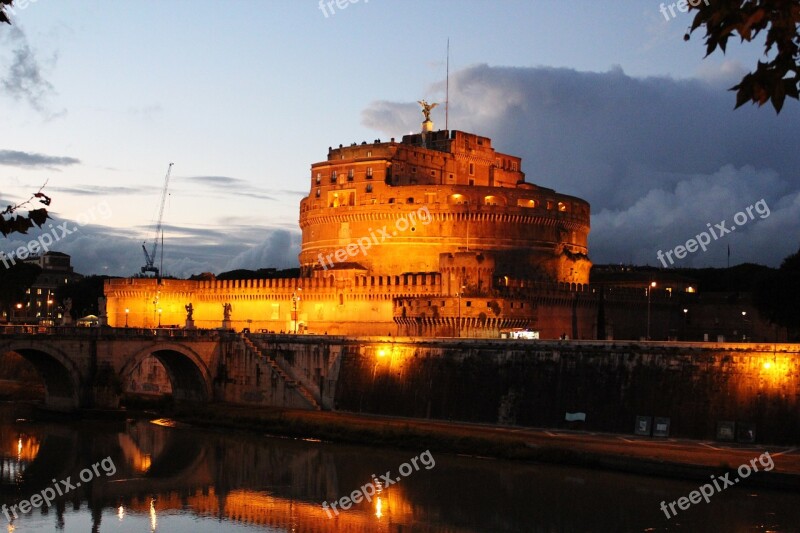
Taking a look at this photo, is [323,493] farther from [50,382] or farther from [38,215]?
[50,382]

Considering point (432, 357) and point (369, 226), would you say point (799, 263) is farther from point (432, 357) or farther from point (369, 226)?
point (369, 226)

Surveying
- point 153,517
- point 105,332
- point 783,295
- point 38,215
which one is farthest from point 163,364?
point 38,215

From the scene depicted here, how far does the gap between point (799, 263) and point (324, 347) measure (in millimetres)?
26249

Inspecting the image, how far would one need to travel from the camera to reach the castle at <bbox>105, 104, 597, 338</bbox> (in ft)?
192

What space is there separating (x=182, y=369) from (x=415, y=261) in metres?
17.7

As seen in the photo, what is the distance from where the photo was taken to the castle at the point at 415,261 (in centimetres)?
5838

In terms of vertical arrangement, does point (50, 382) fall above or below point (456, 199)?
below

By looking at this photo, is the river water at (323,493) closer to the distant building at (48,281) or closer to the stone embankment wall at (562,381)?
the stone embankment wall at (562,381)

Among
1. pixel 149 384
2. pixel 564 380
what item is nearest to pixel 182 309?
pixel 149 384

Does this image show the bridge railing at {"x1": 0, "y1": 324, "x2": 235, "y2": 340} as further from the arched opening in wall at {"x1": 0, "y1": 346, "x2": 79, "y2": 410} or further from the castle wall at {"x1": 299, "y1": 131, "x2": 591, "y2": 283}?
the castle wall at {"x1": 299, "y1": 131, "x2": 591, "y2": 283}

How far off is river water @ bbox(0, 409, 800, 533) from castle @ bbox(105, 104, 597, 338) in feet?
55.0

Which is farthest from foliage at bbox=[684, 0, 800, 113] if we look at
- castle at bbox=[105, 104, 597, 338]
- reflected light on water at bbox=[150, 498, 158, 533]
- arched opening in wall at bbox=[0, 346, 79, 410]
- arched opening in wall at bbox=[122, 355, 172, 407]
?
arched opening in wall at bbox=[122, 355, 172, 407]

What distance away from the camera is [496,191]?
7088 centimetres

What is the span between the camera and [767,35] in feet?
25.8
